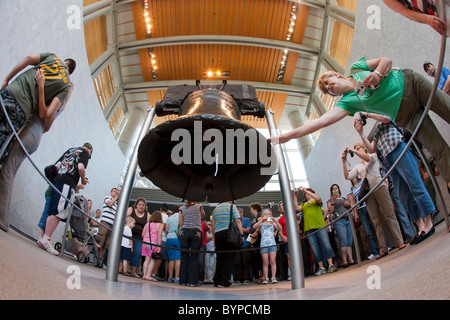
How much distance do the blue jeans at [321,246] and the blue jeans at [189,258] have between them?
1.44m

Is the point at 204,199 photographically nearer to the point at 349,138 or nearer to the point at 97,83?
the point at 97,83

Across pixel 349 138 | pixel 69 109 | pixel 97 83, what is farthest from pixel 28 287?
pixel 349 138

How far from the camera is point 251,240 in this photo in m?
4.13

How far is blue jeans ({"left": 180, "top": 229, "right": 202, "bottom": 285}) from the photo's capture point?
3.22 meters

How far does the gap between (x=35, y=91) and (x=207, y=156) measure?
1544mm

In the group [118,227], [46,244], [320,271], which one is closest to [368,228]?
[320,271]

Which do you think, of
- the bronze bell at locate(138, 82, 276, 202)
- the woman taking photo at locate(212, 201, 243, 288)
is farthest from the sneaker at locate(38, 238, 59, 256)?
the woman taking photo at locate(212, 201, 243, 288)

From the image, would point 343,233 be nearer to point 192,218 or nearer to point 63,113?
point 192,218

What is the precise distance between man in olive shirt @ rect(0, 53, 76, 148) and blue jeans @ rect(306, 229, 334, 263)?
123 inches

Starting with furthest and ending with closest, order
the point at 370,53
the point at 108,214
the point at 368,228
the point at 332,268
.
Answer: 1. the point at 370,53
2. the point at 108,214
3. the point at 332,268
4. the point at 368,228

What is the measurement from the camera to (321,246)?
142 inches

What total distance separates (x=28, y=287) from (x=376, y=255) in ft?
10.0

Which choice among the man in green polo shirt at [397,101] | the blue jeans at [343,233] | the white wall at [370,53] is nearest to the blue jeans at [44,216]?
the man in green polo shirt at [397,101]

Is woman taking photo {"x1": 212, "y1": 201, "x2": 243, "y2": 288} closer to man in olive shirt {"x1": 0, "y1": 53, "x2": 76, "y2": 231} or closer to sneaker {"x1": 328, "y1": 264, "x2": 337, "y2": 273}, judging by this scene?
sneaker {"x1": 328, "y1": 264, "x2": 337, "y2": 273}
